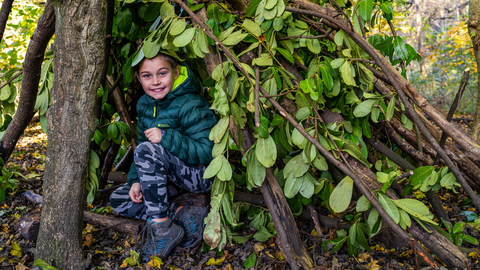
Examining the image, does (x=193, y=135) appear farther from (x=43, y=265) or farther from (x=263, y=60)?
(x=43, y=265)

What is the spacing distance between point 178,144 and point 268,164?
0.63 metres

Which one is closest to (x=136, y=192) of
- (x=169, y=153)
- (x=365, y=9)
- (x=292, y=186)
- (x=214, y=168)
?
(x=169, y=153)

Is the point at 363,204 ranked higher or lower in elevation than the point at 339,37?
lower

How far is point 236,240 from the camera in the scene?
5.64 feet

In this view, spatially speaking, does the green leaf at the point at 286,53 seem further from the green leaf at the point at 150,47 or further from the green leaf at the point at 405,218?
the green leaf at the point at 405,218

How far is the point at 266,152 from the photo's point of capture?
128cm

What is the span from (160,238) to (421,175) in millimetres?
1291

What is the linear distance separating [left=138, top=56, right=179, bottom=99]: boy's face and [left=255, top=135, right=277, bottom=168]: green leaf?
28.8 inches

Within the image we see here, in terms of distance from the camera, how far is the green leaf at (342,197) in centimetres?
125

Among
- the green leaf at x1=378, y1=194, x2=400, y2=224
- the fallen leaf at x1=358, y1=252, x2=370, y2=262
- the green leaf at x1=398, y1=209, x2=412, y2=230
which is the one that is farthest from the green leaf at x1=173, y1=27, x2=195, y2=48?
the fallen leaf at x1=358, y1=252, x2=370, y2=262

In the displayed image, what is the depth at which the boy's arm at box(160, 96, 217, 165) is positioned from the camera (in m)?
1.71

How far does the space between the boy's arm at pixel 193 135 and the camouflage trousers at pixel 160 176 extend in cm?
7

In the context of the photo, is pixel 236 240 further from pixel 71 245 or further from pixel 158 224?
pixel 71 245

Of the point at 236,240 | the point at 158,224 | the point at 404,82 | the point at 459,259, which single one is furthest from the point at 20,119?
the point at 459,259
